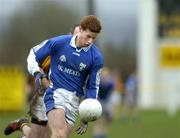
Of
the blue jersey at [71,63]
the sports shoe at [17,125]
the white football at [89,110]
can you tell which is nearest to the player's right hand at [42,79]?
the blue jersey at [71,63]

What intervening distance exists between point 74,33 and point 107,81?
41.3 ft

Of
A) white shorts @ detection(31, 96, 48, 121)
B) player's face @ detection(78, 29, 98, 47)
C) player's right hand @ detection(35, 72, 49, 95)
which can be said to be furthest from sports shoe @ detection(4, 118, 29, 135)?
player's face @ detection(78, 29, 98, 47)

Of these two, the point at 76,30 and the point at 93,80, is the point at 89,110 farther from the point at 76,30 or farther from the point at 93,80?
the point at 76,30

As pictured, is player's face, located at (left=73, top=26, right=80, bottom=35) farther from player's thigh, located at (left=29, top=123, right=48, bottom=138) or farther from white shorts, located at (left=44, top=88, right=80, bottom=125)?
player's thigh, located at (left=29, top=123, right=48, bottom=138)

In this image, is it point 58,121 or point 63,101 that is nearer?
point 58,121

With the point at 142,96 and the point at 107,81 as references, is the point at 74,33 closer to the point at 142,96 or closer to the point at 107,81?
the point at 107,81

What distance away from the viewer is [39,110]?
14.7 m

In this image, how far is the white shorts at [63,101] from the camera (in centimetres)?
1336

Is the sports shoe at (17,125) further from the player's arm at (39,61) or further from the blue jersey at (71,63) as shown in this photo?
the blue jersey at (71,63)

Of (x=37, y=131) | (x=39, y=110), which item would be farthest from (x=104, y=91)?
(x=37, y=131)

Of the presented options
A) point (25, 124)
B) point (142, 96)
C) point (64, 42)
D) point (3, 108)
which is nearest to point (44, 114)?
point (25, 124)

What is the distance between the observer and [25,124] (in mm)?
15328

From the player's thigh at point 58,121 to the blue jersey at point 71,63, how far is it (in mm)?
428

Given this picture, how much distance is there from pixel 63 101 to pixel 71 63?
0.57 metres
